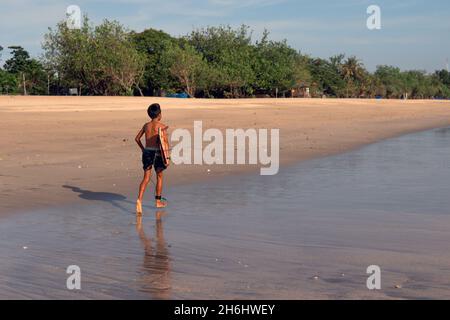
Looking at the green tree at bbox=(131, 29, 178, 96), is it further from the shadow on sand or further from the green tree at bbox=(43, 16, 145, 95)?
the shadow on sand

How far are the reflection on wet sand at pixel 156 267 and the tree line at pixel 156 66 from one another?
4581cm

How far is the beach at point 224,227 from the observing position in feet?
17.1

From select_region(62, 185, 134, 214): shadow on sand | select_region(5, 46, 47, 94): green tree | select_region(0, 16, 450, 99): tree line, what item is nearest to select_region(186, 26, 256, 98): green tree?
select_region(0, 16, 450, 99): tree line

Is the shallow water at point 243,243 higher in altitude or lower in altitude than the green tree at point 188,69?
lower

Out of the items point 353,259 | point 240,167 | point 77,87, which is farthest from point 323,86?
point 353,259

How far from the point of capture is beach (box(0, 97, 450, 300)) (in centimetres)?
523

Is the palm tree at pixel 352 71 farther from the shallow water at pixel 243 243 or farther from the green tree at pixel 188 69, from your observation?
the shallow water at pixel 243 243

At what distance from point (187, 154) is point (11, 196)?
5690mm

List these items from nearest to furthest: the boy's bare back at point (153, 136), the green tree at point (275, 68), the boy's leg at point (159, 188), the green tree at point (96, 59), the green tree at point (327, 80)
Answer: the boy's bare back at point (153, 136) < the boy's leg at point (159, 188) < the green tree at point (96, 59) < the green tree at point (275, 68) < the green tree at point (327, 80)

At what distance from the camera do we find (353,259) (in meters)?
6.01

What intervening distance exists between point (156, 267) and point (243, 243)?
4.04 ft

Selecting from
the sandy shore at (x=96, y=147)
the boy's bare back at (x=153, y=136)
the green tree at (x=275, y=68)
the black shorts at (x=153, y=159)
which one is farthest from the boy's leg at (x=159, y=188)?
the green tree at (x=275, y=68)

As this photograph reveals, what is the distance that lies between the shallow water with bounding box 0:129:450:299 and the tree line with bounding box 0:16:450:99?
141ft
